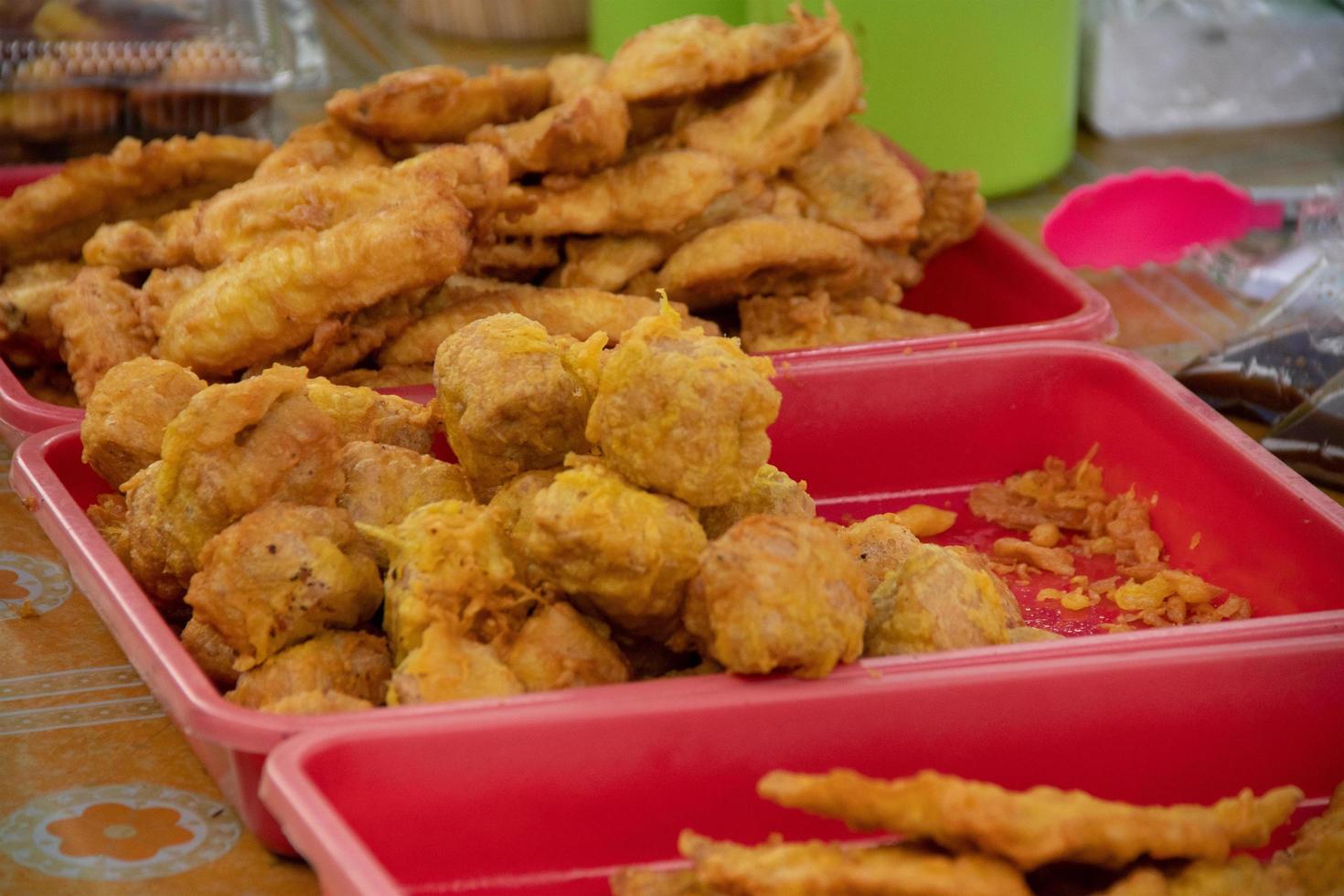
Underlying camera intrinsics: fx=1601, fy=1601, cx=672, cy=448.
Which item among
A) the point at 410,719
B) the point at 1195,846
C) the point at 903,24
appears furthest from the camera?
the point at 903,24

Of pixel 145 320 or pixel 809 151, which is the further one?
pixel 809 151

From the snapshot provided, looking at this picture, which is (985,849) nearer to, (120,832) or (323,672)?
(323,672)

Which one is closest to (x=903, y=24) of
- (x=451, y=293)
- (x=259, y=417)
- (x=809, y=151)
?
(x=809, y=151)

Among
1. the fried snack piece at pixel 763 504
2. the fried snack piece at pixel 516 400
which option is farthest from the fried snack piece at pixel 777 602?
the fried snack piece at pixel 516 400

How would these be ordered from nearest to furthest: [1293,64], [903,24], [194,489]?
[194,489]
[903,24]
[1293,64]

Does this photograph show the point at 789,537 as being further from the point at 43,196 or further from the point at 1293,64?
the point at 1293,64

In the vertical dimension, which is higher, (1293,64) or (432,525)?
(432,525)
